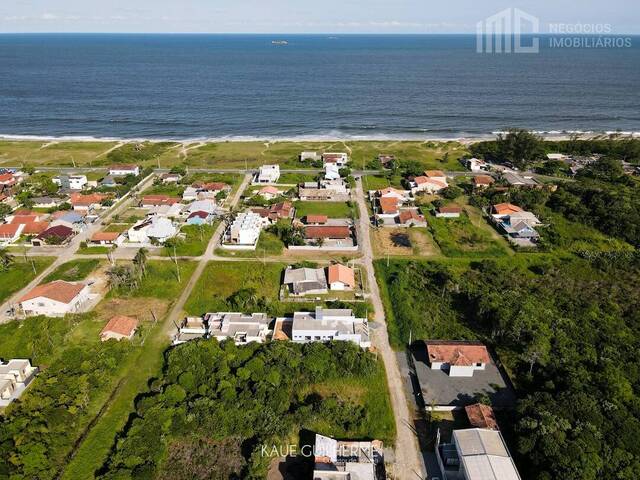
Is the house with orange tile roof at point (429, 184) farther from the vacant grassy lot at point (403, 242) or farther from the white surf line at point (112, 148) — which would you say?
the white surf line at point (112, 148)

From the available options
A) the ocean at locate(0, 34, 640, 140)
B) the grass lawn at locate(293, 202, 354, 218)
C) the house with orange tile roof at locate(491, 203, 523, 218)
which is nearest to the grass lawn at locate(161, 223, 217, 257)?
the grass lawn at locate(293, 202, 354, 218)

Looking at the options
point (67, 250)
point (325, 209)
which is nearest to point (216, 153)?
point (325, 209)

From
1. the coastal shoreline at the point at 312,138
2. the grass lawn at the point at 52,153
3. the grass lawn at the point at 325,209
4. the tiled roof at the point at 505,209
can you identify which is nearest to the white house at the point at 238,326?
the grass lawn at the point at 325,209

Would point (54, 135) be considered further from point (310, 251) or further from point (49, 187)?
point (310, 251)

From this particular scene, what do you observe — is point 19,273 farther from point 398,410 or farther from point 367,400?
point 398,410

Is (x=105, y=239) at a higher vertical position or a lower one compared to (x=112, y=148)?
lower

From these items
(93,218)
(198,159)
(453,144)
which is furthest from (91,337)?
(453,144)
